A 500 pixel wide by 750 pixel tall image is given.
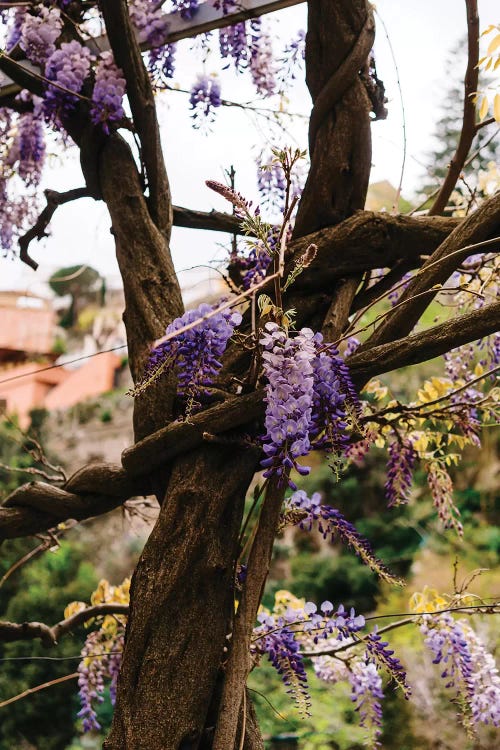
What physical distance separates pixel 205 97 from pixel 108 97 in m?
0.34

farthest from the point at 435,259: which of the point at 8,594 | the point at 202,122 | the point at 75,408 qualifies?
the point at 75,408

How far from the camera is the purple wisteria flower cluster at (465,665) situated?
3.90ft

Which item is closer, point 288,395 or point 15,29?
point 288,395

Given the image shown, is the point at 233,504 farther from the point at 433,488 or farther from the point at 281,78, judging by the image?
the point at 281,78

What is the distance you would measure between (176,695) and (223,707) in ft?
0.19

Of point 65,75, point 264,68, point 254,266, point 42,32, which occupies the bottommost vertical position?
point 254,266

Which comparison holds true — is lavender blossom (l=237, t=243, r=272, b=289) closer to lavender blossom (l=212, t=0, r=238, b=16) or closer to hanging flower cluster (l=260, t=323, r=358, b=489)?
hanging flower cluster (l=260, t=323, r=358, b=489)

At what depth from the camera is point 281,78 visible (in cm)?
162

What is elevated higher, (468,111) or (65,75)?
(65,75)

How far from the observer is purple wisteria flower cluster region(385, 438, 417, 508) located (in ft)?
4.19

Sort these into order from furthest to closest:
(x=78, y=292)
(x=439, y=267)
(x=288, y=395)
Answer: (x=78, y=292) → (x=439, y=267) → (x=288, y=395)

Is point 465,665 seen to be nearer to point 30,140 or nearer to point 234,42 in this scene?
point 234,42

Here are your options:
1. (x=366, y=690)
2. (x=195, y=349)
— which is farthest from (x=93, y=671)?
(x=195, y=349)

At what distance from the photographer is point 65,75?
4.09 ft
